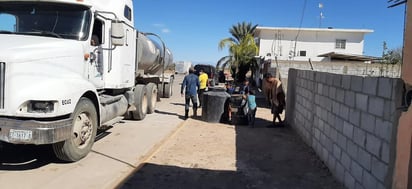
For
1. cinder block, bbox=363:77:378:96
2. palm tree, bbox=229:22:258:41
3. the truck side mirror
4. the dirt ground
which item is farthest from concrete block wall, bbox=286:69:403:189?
palm tree, bbox=229:22:258:41

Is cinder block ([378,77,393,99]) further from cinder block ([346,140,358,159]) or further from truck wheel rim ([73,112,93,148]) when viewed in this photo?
truck wheel rim ([73,112,93,148])

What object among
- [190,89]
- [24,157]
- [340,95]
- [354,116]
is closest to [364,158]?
[354,116]

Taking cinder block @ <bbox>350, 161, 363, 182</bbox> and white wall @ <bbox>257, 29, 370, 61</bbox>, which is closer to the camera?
cinder block @ <bbox>350, 161, 363, 182</bbox>

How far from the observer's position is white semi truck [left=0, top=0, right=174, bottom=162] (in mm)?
6020

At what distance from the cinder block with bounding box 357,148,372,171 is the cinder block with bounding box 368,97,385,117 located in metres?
0.52

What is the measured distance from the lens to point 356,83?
5.78 metres

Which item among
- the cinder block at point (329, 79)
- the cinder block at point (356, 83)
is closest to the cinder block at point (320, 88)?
the cinder block at point (329, 79)

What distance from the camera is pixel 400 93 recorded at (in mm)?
4109

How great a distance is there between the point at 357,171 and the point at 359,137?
1.46 feet

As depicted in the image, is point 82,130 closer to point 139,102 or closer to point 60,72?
point 60,72

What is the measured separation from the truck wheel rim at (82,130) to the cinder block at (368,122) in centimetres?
453

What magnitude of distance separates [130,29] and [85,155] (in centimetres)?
467

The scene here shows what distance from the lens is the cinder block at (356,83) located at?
18.3ft

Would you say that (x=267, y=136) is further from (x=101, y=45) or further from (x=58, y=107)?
(x=58, y=107)
